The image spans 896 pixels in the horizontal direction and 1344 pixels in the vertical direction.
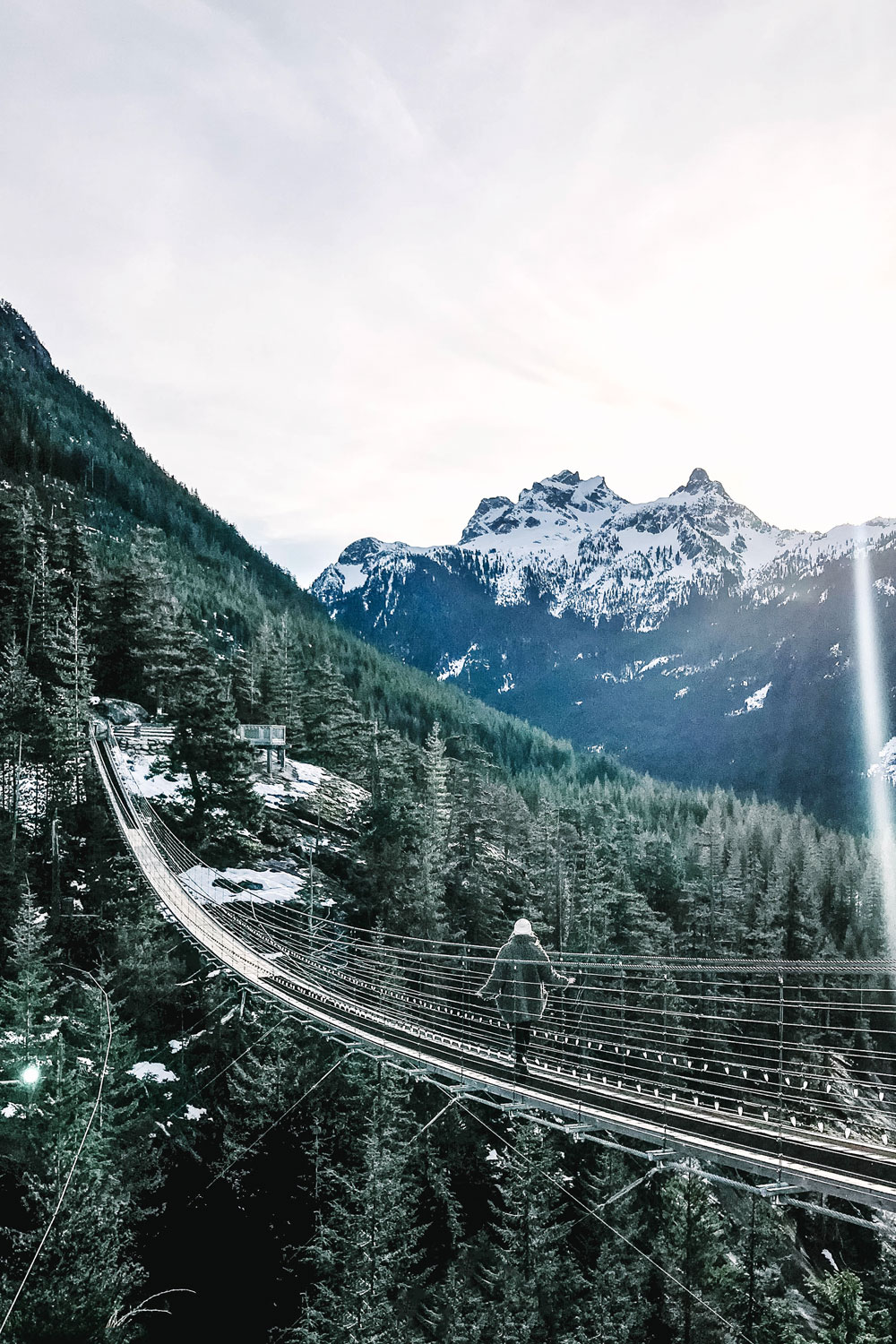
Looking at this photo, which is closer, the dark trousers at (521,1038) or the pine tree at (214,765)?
the dark trousers at (521,1038)

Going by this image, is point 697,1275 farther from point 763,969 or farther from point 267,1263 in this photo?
point 763,969

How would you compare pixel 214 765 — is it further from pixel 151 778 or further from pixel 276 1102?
pixel 276 1102

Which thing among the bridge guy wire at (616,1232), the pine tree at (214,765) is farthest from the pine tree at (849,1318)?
the pine tree at (214,765)

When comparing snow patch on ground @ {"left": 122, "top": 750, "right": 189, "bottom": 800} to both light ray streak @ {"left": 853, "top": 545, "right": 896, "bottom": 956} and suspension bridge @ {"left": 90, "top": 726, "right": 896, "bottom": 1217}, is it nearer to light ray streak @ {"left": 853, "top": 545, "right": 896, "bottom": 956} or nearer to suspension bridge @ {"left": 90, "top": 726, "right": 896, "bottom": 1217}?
suspension bridge @ {"left": 90, "top": 726, "right": 896, "bottom": 1217}

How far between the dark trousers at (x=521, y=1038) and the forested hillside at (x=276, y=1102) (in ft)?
9.64

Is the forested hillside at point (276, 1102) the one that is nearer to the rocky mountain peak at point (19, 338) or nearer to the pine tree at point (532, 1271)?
the pine tree at point (532, 1271)

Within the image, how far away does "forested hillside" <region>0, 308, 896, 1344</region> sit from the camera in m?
17.5

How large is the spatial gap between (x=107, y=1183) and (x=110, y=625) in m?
20.6

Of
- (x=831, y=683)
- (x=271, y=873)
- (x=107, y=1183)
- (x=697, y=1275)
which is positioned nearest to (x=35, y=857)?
(x=271, y=873)

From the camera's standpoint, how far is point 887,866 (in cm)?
5281

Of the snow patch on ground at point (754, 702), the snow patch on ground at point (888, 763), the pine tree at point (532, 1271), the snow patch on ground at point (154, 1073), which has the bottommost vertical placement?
the pine tree at point (532, 1271)

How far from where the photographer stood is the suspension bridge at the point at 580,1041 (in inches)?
221

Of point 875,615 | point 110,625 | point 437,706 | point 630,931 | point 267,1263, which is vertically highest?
point 875,615

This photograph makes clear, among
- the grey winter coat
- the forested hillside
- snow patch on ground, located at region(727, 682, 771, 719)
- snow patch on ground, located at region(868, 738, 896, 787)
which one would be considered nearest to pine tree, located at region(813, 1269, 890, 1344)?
the forested hillside
